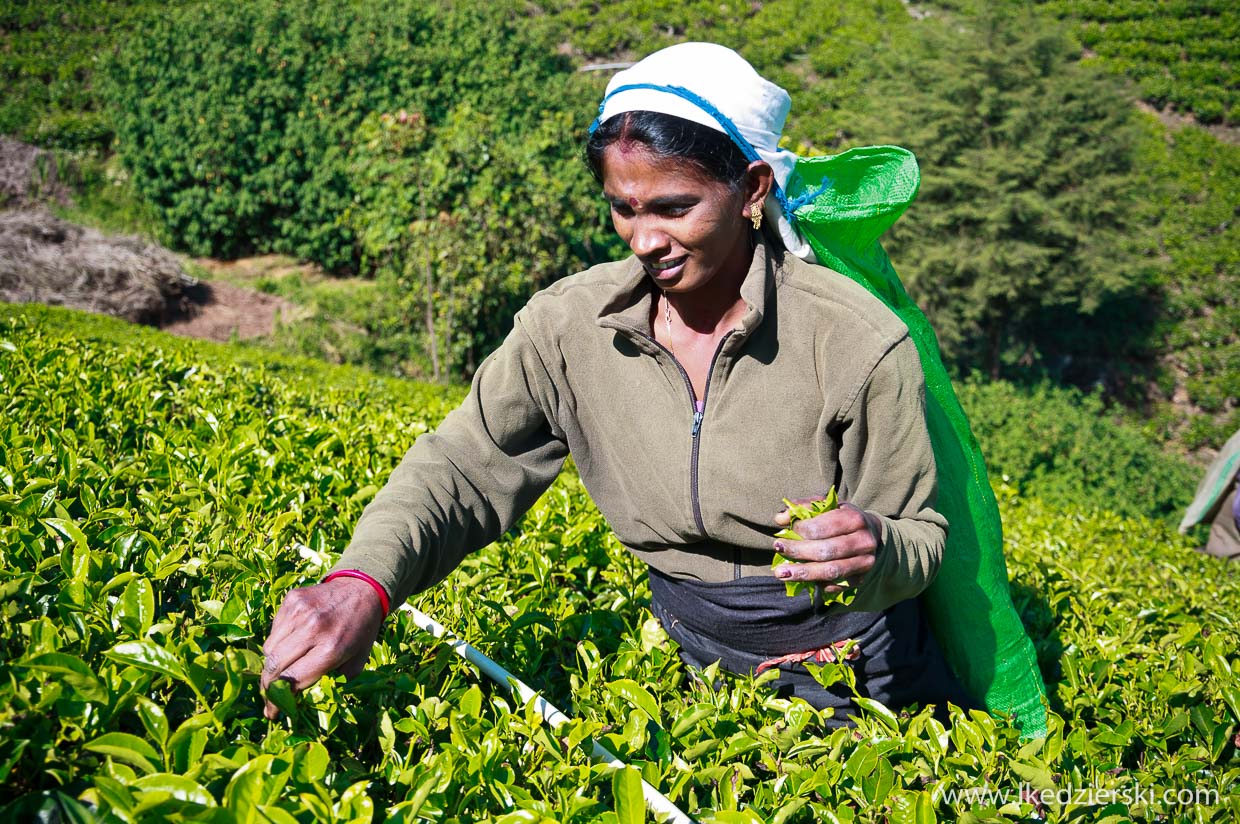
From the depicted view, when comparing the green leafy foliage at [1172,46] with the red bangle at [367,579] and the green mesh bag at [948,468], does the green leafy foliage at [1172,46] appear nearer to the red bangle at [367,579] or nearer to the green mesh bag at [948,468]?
the green mesh bag at [948,468]

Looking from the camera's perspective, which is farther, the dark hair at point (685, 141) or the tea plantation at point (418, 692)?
the dark hair at point (685, 141)

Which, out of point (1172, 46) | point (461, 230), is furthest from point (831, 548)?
point (1172, 46)

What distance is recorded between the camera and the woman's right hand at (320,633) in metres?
1.33

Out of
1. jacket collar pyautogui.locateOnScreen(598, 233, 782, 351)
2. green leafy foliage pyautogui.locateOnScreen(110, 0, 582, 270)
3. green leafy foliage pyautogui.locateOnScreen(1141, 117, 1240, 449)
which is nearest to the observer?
jacket collar pyautogui.locateOnScreen(598, 233, 782, 351)

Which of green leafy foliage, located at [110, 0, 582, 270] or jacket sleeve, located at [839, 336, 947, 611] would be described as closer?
jacket sleeve, located at [839, 336, 947, 611]

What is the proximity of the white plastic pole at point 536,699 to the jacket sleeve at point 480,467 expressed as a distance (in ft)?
0.27

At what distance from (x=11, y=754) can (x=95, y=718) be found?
11 centimetres

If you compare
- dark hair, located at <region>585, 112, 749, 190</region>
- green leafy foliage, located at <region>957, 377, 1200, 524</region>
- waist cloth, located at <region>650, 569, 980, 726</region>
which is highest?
dark hair, located at <region>585, 112, 749, 190</region>

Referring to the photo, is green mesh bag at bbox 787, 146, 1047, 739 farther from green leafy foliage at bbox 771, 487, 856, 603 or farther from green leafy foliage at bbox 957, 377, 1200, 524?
green leafy foliage at bbox 957, 377, 1200, 524

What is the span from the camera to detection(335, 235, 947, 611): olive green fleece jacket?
173cm

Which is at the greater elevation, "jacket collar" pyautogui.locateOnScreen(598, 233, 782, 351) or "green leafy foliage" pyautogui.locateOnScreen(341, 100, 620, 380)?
"jacket collar" pyautogui.locateOnScreen(598, 233, 782, 351)

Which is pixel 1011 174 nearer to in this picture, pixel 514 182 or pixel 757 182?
pixel 514 182

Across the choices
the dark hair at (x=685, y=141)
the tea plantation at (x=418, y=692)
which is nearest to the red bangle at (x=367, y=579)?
the tea plantation at (x=418, y=692)

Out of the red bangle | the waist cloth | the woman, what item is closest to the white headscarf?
the woman
